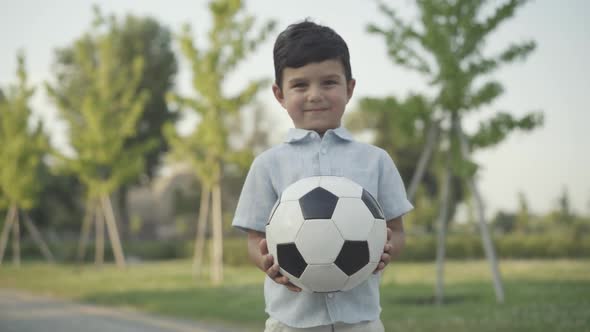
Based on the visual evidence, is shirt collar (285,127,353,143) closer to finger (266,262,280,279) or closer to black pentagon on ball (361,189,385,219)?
black pentagon on ball (361,189,385,219)

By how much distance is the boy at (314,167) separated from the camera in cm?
232

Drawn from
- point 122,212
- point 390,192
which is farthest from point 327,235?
point 122,212

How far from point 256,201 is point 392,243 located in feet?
1.89

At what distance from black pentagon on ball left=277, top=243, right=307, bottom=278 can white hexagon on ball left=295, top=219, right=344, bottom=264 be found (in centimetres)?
2

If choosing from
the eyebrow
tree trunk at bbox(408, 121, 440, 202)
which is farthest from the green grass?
the eyebrow

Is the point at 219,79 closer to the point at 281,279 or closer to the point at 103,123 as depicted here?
the point at 103,123

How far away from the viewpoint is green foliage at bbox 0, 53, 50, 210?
22531 millimetres

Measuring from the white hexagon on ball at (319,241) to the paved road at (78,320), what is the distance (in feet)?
18.9

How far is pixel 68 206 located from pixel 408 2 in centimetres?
3625

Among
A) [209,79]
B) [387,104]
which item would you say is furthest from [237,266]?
[387,104]

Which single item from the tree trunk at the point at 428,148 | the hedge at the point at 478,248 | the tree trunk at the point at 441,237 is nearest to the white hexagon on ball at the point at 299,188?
the tree trunk at the point at 441,237

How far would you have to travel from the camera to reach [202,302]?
10.1m

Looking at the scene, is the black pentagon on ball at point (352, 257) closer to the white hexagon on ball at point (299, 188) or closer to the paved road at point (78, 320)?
the white hexagon on ball at point (299, 188)

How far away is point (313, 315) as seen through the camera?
231 centimetres
